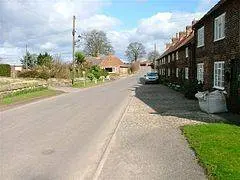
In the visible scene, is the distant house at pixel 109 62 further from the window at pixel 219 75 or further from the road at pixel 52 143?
the road at pixel 52 143

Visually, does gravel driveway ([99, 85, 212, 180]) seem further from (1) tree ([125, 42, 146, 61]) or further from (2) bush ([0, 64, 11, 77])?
(1) tree ([125, 42, 146, 61])

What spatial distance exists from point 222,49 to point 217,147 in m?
10.8

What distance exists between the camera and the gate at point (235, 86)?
646 inches

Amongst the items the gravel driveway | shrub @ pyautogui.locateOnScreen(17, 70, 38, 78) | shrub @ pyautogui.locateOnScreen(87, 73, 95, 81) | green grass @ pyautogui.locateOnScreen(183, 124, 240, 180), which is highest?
shrub @ pyautogui.locateOnScreen(17, 70, 38, 78)

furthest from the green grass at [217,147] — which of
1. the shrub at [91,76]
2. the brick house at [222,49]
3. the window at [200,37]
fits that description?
the shrub at [91,76]

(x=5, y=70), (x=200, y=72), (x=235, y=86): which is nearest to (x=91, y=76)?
(x=5, y=70)

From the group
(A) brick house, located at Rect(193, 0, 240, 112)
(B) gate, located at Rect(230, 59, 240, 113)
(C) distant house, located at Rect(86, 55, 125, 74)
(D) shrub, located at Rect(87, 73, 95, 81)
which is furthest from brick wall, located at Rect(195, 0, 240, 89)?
(C) distant house, located at Rect(86, 55, 125, 74)

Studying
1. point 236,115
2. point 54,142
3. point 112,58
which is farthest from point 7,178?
point 112,58

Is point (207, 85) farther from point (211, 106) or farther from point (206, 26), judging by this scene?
point (211, 106)

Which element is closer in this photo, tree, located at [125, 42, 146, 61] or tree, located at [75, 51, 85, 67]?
tree, located at [75, 51, 85, 67]

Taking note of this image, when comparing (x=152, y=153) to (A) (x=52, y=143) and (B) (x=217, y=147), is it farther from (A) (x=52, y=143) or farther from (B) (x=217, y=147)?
(A) (x=52, y=143)

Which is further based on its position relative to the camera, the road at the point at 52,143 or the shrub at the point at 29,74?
the shrub at the point at 29,74

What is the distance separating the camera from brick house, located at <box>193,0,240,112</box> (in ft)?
55.9

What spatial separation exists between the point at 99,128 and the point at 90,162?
499 cm
